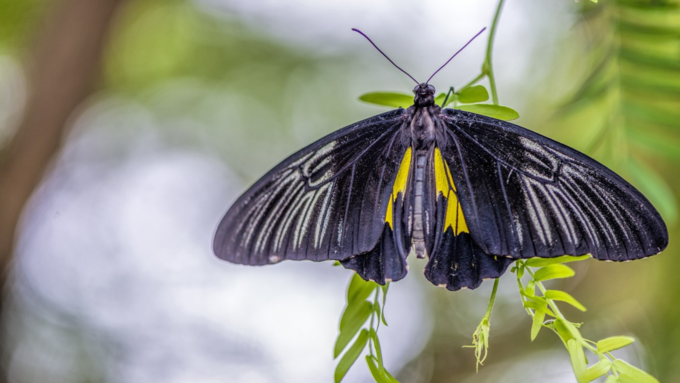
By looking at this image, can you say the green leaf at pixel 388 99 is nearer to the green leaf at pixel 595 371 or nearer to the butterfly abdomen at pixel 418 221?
the butterfly abdomen at pixel 418 221

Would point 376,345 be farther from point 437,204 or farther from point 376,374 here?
point 437,204

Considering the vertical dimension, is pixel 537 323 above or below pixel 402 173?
below

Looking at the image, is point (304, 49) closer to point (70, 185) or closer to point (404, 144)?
point (70, 185)

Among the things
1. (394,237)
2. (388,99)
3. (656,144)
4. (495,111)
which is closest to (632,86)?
(656,144)

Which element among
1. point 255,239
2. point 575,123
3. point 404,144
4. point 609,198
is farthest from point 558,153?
point 575,123

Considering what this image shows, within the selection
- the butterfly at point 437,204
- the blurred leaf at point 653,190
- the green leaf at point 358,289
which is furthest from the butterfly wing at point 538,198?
the blurred leaf at point 653,190

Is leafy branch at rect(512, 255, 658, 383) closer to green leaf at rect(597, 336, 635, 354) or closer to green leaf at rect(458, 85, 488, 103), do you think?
green leaf at rect(597, 336, 635, 354)

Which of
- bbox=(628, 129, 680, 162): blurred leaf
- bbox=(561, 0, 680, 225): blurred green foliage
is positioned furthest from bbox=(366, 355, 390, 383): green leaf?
bbox=(628, 129, 680, 162): blurred leaf
